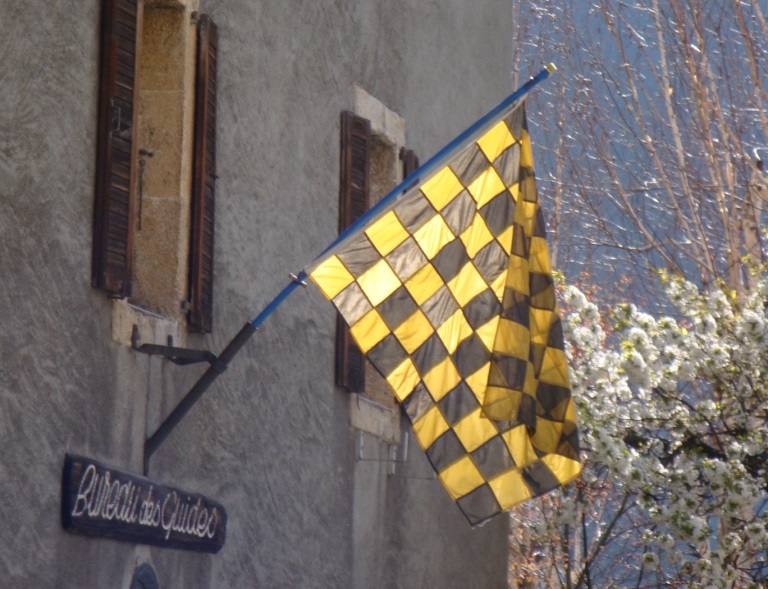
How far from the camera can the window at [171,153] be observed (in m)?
7.38

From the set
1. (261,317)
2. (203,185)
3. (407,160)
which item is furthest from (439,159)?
(407,160)

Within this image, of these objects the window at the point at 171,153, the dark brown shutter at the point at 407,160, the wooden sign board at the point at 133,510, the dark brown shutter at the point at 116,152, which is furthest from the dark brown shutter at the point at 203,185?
the dark brown shutter at the point at 407,160

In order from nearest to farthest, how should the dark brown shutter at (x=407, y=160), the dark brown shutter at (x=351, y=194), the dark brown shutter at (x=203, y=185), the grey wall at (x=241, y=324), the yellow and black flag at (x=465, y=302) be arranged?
1. the grey wall at (x=241, y=324)
2. the yellow and black flag at (x=465, y=302)
3. the dark brown shutter at (x=203, y=185)
4. the dark brown shutter at (x=351, y=194)
5. the dark brown shutter at (x=407, y=160)

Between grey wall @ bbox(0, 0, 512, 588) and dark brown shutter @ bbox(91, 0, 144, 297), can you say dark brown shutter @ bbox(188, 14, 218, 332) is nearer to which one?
grey wall @ bbox(0, 0, 512, 588)

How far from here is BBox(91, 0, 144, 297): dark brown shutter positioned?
6785mm

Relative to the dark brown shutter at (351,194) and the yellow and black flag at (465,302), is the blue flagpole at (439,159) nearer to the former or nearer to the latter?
the yellow and black flag at (465,302)

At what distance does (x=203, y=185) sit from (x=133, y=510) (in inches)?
67.0

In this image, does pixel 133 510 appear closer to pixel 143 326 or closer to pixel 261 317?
pixel 143 326

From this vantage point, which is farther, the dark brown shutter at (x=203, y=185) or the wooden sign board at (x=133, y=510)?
the dark brown shutter at (x=203, y=185)

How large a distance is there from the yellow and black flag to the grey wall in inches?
39.6

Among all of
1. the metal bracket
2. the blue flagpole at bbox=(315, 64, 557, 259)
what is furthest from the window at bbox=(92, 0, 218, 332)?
the blue flagpole at bbox=(315, 64, 557, 259)

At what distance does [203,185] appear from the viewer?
781cm

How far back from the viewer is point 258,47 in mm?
8789

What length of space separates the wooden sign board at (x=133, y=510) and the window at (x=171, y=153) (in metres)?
0.86
